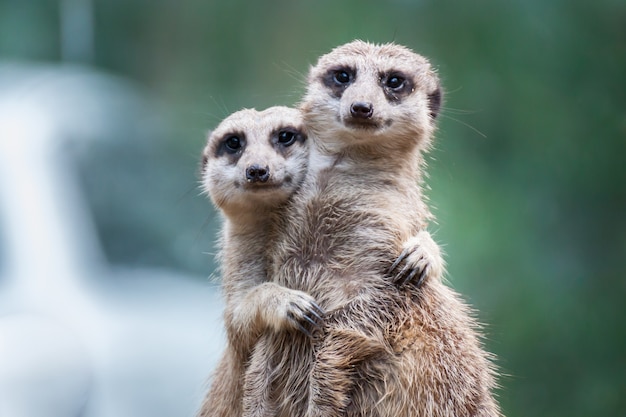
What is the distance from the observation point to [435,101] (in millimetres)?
3098

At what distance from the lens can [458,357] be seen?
264 centimetres

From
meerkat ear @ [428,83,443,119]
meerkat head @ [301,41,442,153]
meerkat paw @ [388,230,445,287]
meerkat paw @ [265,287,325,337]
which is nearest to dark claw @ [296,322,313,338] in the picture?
meerkat paw @ [265,287,325,337]

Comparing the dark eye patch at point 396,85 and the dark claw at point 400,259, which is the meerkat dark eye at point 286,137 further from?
the dark claw at point 400,259

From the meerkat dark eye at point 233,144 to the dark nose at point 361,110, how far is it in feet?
1.61

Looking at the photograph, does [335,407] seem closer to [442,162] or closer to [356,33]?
[442,162]

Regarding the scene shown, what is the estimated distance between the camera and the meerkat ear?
10.1 ft

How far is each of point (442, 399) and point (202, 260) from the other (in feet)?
13.2

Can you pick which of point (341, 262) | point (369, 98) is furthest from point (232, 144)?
point (341, 262)

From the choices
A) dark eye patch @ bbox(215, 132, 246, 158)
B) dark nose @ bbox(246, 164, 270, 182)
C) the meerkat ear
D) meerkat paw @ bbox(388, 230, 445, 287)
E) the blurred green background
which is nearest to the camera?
meerkat paw @ bbox(388, 230, 445, 287)

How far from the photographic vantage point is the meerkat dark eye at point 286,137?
292 centimetres

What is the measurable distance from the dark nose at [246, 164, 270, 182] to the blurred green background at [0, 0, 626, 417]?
208 centimetres

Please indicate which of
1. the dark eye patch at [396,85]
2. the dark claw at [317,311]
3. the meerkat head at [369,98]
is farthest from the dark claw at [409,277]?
the dark eye patch at [396,85]

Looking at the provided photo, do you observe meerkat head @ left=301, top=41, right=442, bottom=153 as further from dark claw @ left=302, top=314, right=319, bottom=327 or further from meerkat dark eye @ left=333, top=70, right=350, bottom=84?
dark claw @ left=302, top=314, right=319, bottom=327

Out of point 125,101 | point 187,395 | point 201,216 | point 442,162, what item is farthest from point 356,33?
point 187,395
